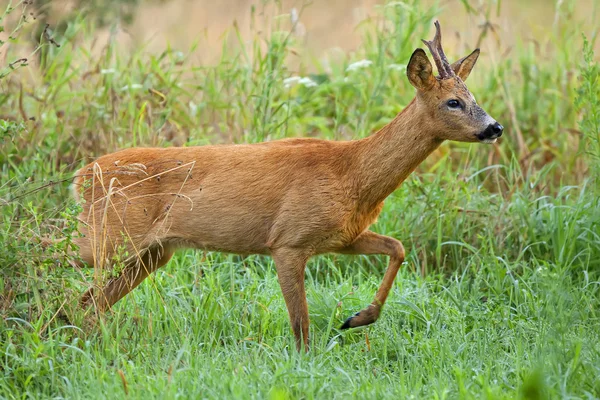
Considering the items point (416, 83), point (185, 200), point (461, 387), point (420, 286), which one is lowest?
point (420, 286)

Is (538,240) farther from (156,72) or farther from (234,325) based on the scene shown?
(156,72)

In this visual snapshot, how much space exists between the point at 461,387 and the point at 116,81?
4.69 m

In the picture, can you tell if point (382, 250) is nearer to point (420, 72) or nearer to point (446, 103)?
point (446, 103)

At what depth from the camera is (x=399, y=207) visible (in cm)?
673

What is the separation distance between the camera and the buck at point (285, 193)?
203 inches

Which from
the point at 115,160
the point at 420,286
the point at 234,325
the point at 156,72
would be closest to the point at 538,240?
the point at 420,286

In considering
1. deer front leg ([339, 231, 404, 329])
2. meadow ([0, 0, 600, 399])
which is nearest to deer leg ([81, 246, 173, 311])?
meadow ([0, 0, 600, 399])

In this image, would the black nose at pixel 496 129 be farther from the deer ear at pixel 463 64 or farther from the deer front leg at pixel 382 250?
the deer front leg at pixel 382 250

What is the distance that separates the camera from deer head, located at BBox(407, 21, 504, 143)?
506cm

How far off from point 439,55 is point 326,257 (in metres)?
1.85

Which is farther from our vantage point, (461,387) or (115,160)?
(115,160)

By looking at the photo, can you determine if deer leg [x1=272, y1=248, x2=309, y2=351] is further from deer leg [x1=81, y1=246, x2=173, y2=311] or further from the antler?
the antler

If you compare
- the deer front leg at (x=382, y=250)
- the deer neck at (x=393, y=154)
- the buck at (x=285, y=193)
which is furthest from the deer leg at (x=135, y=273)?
the deer neck at (x=393, y=154)

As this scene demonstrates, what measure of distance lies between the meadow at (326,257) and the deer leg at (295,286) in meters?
0.12
